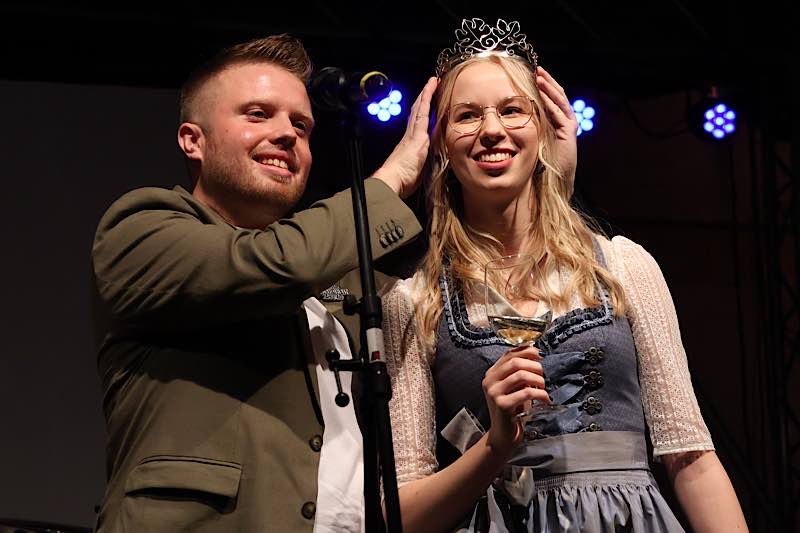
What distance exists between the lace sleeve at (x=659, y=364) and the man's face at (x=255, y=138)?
75 cm

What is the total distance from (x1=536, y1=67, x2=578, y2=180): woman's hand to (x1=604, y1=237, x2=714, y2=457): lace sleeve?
27 centimetres

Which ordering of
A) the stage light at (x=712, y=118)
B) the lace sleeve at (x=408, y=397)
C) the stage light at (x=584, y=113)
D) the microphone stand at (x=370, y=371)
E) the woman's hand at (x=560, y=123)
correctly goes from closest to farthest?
the microphone stand at (x=370, y=371) → the lace sleeve at (x=408, y=397) → the woman's hand at (x=560, y=123) → the stage light at (x=584, y=113) → the stage light at (x=712, y=118)

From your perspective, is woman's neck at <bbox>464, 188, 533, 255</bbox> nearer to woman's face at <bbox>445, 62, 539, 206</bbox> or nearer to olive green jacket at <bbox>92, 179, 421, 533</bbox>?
woman's face at <bbox>445, 62, 539, 206</bbox>

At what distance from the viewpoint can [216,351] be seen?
7.29 feet

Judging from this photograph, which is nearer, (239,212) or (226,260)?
(226,260)

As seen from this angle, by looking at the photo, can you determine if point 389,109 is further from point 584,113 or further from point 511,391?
point 511,391

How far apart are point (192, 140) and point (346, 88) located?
1.97 ft

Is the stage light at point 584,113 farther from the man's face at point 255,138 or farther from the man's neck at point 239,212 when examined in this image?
the man's neck at point 239,212

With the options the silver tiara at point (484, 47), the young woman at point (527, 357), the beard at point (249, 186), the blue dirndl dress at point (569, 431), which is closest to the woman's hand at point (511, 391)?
the young woman at point (527, 357)

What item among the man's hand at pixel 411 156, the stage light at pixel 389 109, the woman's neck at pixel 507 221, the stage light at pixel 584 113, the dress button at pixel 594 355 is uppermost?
the stage light at pixel 584 113

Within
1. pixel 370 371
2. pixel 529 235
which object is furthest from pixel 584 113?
pixel 370 371

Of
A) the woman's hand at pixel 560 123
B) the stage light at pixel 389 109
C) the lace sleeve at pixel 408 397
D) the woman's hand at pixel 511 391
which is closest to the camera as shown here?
the woman's hand at pixel 511 391

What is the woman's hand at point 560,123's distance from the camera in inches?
105

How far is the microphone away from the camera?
210 centimetres
